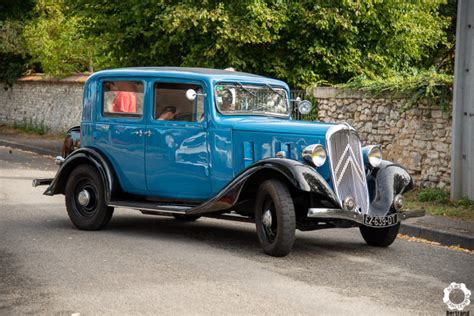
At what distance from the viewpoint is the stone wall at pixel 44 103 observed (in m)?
30.7

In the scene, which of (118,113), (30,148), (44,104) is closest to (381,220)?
(118,113)

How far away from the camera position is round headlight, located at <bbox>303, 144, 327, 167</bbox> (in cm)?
920

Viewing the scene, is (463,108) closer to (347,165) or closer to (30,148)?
(347,165)

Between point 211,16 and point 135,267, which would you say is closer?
point 135,267

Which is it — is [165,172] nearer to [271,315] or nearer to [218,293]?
[218,293]

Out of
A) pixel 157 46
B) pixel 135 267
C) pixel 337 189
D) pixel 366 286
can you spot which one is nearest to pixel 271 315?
pixel 366 286

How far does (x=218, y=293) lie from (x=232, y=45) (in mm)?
12219

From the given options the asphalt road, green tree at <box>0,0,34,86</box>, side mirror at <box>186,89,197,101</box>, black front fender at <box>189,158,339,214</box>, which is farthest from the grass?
green tree at <box>0,0,34,86</box>

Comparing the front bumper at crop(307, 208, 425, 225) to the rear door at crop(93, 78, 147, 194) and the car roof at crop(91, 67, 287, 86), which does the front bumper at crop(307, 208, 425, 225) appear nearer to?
the car roof at crop(91, 67, 287, 86)

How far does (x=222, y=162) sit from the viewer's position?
32.8 feet

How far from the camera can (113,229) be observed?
11.0 m

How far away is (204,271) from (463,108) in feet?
20.9

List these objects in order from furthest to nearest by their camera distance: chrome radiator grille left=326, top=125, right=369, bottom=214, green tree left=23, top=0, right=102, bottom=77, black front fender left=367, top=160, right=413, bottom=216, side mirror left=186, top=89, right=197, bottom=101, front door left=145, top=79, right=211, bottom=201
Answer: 1. green tree left=23, top=0, right=102, bottom=77
2. front door left=145, top=79, right=211, bottom=201
3. side mirror left=186, top=89, right=197, bottom=101
4. black front fender left=367, top=160, right=413, bottom=216
5. chrome radiator grille left=326, top=125, right=369, bottom=214

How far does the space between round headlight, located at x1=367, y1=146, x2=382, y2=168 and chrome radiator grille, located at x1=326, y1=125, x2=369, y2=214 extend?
432 millimetres
